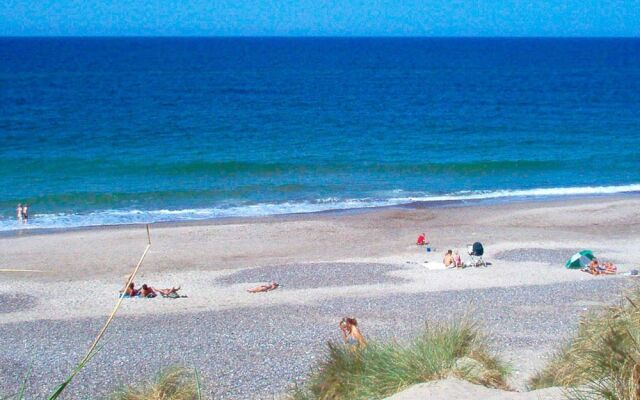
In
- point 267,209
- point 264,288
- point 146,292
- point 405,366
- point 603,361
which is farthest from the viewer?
point 267,209

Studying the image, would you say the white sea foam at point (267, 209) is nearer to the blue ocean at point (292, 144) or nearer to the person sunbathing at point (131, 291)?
the blue ocean at point (292, 144)

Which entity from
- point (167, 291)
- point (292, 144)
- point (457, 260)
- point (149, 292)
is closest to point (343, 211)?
point (457, 260)

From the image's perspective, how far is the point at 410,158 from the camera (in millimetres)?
35750

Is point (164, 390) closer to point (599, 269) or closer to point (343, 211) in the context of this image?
point (599, 269)

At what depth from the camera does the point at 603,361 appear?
598 cm

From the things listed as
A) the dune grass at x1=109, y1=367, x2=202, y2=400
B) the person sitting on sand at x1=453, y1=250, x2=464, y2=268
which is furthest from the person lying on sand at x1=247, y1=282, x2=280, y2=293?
the dune grass at x1=109, y1=367, x2=202, y2=400

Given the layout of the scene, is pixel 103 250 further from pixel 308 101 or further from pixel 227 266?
pixel 308 101

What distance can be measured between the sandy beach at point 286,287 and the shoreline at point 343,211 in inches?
12.5

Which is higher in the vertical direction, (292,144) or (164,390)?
(292,144)

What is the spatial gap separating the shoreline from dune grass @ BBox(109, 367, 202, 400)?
1598 cm

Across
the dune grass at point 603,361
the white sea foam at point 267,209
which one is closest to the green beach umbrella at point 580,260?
the white sea foam at point 267,209

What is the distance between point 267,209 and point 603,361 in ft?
70.3

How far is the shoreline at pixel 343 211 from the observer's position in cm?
2384

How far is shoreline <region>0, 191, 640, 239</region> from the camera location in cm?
2384
